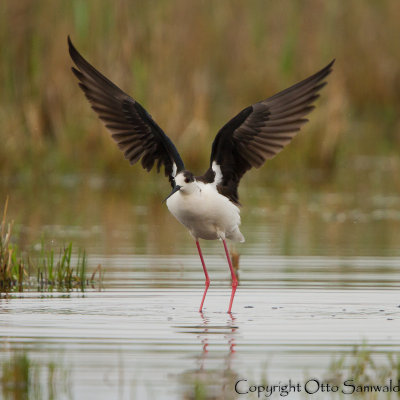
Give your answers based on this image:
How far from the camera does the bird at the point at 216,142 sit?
8.98 meters

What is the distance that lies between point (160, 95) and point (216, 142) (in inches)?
352

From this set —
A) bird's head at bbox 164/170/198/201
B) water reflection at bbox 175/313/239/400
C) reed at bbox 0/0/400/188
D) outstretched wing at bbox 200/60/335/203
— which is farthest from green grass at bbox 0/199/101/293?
reed at bbox 0/0/400/188

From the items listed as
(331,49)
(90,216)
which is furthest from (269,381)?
(331,49)

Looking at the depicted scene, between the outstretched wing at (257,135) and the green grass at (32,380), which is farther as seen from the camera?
the outstretched wing at (257,135)

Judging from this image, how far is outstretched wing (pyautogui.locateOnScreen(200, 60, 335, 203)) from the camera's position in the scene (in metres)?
9.40

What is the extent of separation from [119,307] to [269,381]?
272 centimetres

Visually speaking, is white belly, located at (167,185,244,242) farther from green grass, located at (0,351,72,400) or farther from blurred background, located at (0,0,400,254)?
blurred background, located at (0,0,400,254)

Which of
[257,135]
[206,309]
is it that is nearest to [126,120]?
[257,135]

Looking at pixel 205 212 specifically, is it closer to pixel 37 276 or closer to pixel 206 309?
pixel 206 309

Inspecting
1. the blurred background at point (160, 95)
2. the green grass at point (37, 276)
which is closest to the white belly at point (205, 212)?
the green grass at point (37, 276)

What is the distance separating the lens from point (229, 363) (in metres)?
6.12

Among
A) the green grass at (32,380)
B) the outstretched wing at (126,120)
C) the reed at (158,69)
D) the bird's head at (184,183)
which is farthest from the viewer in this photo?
the reed at (158,69)

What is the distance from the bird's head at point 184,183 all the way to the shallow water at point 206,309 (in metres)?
0.77

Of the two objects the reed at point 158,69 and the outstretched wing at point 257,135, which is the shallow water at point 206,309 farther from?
the reed at point 158,69
